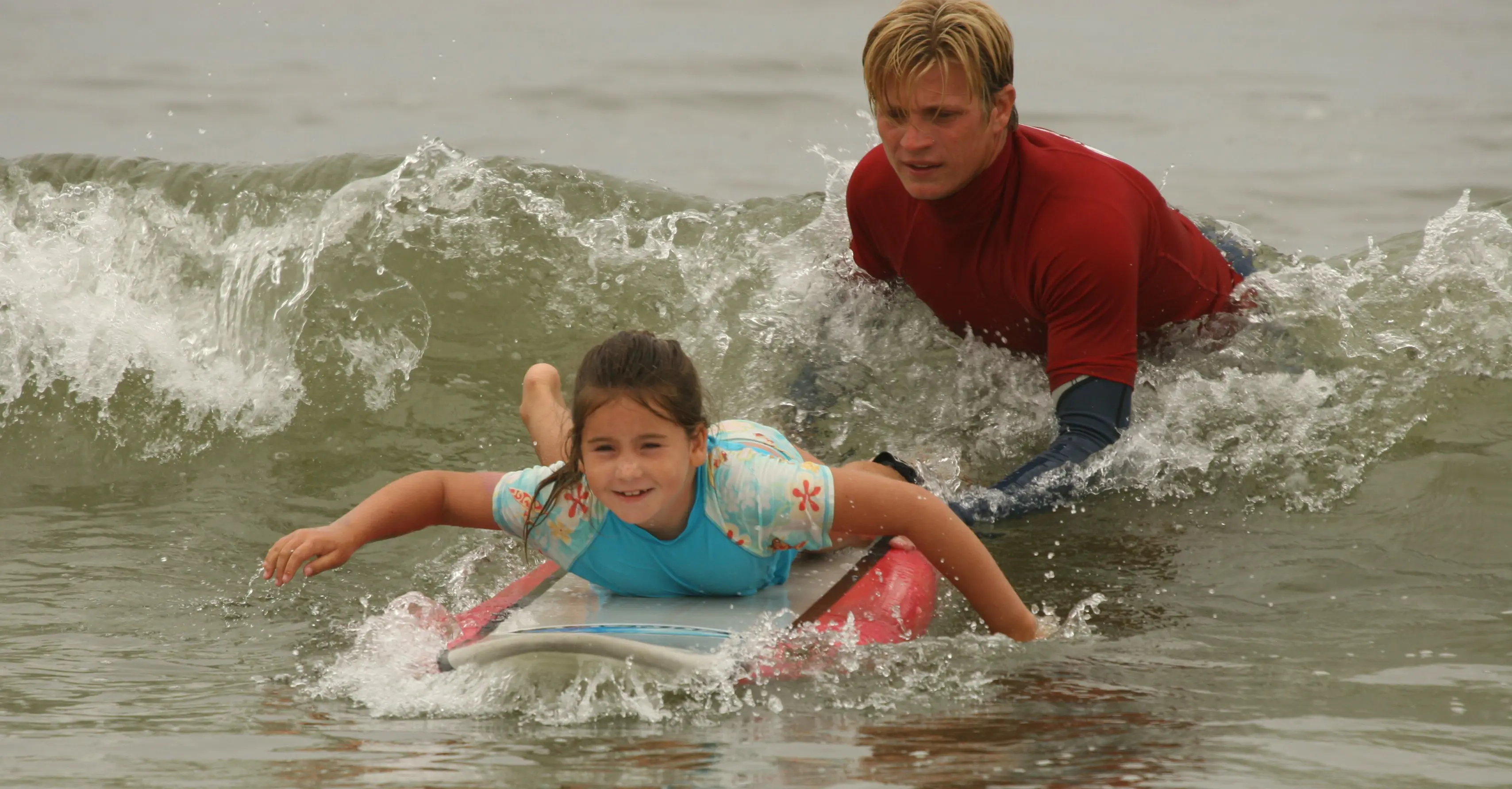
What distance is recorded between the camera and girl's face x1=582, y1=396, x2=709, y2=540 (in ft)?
11.6

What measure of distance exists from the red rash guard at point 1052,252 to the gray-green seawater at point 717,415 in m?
0.31

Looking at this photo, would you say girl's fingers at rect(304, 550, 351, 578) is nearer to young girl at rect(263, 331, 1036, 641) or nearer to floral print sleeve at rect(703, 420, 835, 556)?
young girl at rect(263, 331, 1036, 641)

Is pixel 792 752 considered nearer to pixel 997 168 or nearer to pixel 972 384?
pixel 997 168

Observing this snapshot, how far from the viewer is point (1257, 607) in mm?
4195

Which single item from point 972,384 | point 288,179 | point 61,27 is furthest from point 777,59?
point 972,384

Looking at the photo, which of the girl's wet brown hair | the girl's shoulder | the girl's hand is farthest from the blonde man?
the girl's hand

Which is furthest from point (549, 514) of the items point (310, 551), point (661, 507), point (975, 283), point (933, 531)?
point (975, 283)

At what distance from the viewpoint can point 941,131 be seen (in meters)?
4.28

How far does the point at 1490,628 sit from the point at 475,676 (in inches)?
97.2

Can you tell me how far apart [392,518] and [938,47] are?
184cm

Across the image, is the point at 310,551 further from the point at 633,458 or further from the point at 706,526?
the point at 706,526

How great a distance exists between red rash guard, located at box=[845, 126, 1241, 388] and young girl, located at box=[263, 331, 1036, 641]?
89 cm

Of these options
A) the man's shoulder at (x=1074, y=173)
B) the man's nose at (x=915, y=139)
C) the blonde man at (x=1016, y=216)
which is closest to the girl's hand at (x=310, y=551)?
the blonde man at (x=1016, y=216)

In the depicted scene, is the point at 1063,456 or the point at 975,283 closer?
the point at 1063,456
